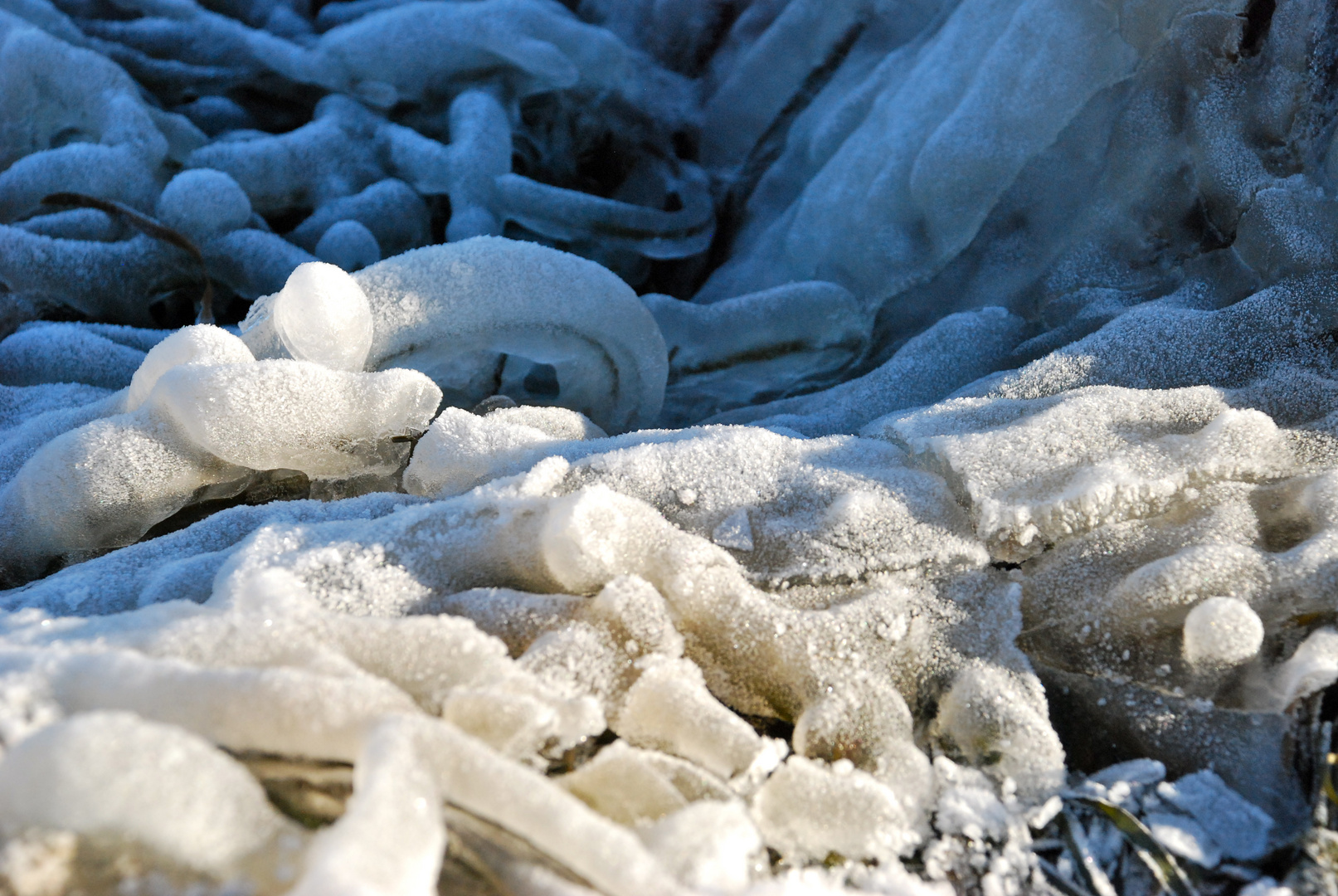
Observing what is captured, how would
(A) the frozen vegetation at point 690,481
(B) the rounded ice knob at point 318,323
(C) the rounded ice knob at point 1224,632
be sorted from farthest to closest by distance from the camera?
(B) the rounded ice knob at point 318,323
(C) the rounded ice knob at point 1224,632
(A) the frozen vegetation at point 690,481

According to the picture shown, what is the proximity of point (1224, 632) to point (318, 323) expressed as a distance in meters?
0.70

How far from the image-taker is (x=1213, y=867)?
0.48m

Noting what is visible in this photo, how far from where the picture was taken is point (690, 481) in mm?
667

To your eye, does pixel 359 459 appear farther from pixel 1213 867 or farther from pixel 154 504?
pixel 1213 867

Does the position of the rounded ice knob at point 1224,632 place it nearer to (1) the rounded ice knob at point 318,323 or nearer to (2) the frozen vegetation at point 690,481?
(2) the frozen vegetation at point 690,481

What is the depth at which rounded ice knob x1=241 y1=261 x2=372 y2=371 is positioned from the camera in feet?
2.58

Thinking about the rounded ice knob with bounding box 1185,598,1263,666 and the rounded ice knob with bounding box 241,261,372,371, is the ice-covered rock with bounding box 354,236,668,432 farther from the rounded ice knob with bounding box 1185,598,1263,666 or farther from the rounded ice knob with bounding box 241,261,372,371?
the rounded ice knob with bounding box 1185,598,1263,666

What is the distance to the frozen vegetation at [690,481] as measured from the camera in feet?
1.33

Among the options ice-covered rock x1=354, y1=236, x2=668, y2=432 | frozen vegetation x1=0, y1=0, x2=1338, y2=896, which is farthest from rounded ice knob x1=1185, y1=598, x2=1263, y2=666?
Result: ice-covered rock x1=354, y1=236, x2=668, y2=432

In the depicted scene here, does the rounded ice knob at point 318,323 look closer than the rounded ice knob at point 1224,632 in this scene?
No

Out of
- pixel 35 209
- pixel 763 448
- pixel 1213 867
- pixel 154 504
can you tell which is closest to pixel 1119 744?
pixel 1213 867

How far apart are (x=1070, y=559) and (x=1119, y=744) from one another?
124mm

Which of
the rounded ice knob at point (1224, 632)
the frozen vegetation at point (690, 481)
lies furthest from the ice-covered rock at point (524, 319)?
the rounded ice knob at point (1224, 632)

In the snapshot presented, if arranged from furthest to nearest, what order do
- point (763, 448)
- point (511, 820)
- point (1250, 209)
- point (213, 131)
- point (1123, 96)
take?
1. point (213, 131)
2. point (1123, 96)
3. point (1250, 209)
4. point (763, 448)
5. point (511, 820)
